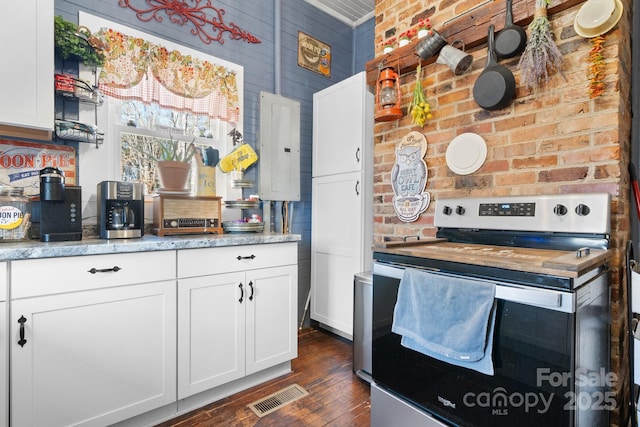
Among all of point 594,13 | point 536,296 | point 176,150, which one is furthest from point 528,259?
point 176,150

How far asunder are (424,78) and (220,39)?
1581 millimetres

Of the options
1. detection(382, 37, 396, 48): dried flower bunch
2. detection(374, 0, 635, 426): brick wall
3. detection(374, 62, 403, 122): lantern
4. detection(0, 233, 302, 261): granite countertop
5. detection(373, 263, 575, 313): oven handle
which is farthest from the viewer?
detection(382, 37, 396, 48): dried flower bunch

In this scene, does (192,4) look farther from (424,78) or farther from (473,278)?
(473,278)

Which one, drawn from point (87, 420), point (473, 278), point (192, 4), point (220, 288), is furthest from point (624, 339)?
point (192, 4)

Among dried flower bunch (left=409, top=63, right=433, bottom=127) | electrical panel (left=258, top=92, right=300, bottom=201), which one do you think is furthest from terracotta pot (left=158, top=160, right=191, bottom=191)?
dried flower bunch (left=409, top=63, right=433, bottom=127)

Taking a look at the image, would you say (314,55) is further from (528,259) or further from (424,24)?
(528,259)

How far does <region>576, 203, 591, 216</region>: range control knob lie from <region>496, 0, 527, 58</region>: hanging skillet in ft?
2.76

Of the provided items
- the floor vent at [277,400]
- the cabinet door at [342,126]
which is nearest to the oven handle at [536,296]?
the floor vent at [277,400]

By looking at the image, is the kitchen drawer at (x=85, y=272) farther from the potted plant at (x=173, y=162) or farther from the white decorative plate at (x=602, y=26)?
the white decorative plate at (x=602, y=26)

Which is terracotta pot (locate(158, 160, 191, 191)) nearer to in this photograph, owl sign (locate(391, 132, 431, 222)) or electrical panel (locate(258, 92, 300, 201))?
electrical panel (locate(258, 92, 300, 201))

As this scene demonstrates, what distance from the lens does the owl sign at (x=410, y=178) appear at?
84.0 inches

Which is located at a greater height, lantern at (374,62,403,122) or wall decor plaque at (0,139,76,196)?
lantern at (374,62,403,122)

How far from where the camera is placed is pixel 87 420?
1496 millimetres

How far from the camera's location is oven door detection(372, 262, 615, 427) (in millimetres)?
990
